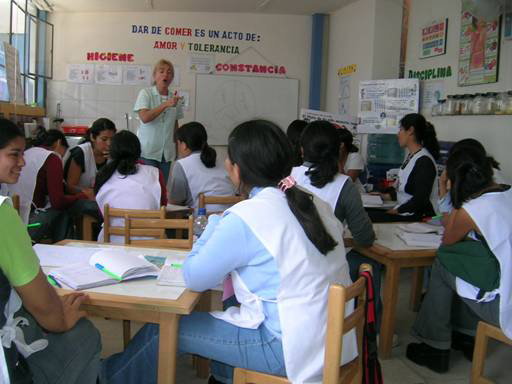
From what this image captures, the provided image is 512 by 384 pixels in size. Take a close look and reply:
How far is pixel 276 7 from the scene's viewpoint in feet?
21.6

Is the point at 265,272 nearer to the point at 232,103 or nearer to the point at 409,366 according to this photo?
the point at 409,366

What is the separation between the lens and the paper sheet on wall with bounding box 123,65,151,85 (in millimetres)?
6867

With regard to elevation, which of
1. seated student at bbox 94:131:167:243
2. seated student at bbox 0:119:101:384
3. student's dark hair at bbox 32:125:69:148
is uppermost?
student's dark hair at bbox 32:125:69:148

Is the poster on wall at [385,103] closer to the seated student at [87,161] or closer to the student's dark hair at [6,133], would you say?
the seated student at [87,161]

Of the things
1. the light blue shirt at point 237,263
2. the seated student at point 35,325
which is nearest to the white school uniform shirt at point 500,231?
the light blue shirt at point 237,263

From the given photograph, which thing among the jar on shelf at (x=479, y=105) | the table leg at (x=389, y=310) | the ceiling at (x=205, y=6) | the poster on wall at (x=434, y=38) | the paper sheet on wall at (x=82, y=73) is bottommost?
the table leg at (x=389, y=310)

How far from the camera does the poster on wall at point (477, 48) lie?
405 centimetres

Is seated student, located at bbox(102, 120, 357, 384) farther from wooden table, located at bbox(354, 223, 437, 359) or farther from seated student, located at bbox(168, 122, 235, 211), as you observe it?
seated student, located at bbox(168, 122, 235, 211)

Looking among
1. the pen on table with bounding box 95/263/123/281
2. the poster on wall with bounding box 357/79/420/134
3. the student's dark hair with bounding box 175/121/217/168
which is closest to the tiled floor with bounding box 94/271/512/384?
the pen on table with bounding box 95/263/123/281

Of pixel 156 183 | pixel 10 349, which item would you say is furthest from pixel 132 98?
pixel 10 349

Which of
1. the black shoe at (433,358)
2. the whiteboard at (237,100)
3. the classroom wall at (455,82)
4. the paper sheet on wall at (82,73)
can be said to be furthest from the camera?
the whiteboard at (237,100)

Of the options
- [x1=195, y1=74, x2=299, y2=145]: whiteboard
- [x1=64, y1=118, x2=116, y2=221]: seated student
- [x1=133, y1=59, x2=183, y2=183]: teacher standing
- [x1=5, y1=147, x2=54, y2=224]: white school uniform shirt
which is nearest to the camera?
[x1=5, y1=147, x2=54, y2=224]: white school uniform shirt

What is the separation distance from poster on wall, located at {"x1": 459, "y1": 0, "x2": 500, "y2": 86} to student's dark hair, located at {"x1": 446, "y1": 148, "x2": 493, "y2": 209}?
2072 millimetres

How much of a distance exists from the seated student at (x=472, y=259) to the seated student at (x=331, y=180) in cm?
38
